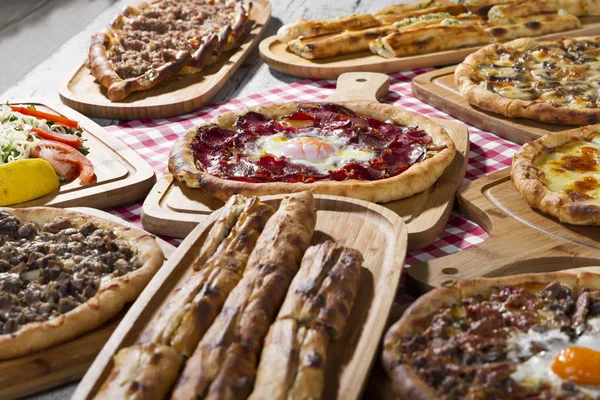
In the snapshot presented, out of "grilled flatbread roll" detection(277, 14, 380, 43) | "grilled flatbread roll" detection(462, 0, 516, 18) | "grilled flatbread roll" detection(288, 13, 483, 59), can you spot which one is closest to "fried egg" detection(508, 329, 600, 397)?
"grilled flatbread roll" detection(288, 13, 483, 59)

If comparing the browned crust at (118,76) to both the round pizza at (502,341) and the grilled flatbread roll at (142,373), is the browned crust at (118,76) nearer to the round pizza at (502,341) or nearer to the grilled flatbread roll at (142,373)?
the grilled flatbread roll at (142,373)

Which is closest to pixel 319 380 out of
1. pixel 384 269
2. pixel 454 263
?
pixel 384 269

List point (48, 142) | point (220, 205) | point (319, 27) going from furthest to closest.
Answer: point (319, 27) → point (48, 142) → point (220, 205)

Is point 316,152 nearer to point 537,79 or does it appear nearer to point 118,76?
point 537,79

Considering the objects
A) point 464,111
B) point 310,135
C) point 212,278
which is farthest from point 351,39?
point 212,278

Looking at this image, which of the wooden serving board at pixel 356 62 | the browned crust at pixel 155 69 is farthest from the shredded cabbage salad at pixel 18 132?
the wooden serving board at pixel 356 62

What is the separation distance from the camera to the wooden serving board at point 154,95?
6543 millimetres

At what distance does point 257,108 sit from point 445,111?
161 centimetres

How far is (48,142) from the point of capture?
542 cm

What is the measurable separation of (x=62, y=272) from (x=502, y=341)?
6.94 feet

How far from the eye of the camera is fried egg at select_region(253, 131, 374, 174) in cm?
509

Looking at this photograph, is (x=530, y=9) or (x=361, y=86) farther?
(x=530, y=9)

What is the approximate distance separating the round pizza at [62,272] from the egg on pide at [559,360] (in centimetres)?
181

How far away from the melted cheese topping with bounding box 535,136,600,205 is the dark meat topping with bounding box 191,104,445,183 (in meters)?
0.75
